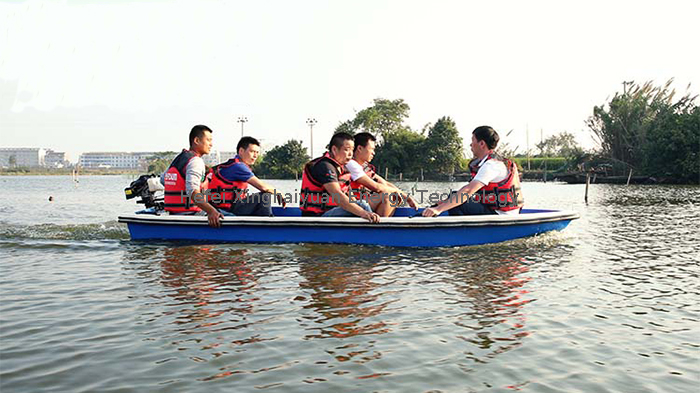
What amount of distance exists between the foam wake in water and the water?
174cm

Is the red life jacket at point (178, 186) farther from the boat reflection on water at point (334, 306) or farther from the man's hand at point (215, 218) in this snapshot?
the boat reflection on water at point (334, 306)

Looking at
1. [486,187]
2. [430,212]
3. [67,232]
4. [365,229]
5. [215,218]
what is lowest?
[67,232]

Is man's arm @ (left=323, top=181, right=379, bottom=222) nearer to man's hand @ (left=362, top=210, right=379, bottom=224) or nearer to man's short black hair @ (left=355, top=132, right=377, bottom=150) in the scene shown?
man's hand @ (left=362, top=210, right=379, bottom=224)

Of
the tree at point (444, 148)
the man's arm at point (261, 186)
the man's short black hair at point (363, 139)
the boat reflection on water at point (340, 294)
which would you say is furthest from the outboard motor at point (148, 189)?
the tree at point (444, 148)

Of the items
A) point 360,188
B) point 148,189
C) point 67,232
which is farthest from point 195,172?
point 67,232

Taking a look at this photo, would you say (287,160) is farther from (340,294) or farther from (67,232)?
(340,294)

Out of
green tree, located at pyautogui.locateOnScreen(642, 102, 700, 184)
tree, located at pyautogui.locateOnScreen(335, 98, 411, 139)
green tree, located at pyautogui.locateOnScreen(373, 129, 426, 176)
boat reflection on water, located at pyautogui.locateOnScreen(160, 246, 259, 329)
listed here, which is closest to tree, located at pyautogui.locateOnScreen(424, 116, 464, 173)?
green tree, located at pyautogui.locateOnScreen(373, 129, 426, 176)

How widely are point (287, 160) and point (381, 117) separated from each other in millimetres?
15667

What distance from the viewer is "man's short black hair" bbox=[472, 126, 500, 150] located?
28.2 ft

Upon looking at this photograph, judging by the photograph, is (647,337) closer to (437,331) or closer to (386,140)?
(437,331)

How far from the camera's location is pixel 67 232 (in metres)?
11.1

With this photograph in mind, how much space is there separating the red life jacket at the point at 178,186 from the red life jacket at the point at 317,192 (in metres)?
1.75

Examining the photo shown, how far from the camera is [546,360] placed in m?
3.96

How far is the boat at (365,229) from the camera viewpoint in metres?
8.94
